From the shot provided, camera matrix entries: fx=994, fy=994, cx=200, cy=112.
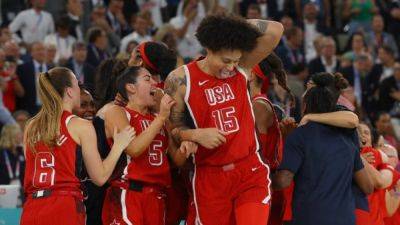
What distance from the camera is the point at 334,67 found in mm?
16156

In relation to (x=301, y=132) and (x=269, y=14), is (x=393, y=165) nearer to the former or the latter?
(x=301, y=132)

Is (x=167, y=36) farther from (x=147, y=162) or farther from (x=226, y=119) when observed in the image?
(x=226, y=119)

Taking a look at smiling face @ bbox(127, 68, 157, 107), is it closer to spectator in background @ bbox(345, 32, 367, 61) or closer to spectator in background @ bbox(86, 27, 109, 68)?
spectator in background @ bbox(86, 27, 109, 68)

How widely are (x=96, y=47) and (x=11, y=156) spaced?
3111mm

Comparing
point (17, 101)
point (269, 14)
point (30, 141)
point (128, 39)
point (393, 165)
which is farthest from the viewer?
point (269, 14)

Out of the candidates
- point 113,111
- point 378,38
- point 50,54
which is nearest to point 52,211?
point 113,111

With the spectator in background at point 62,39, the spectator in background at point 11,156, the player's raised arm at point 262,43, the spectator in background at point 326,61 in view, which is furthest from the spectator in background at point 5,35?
the player's raised arm at point 262,43

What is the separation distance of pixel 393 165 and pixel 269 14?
30.7 ft

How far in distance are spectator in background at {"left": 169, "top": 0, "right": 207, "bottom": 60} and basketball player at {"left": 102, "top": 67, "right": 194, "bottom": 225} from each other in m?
8.25

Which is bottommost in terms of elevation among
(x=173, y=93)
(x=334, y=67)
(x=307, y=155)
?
(x=334, y=67)

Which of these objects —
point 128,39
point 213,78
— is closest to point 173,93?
point 213,78

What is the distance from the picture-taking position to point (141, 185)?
25.3ft

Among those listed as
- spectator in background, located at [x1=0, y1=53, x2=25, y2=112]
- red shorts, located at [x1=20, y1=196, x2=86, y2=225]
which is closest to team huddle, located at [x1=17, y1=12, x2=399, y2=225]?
red shorts, located at [x1=20, y1=196, x2=86, y2=225]

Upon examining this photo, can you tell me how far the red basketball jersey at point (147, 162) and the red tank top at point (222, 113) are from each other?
43 centimetres
